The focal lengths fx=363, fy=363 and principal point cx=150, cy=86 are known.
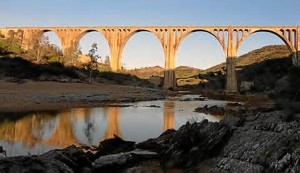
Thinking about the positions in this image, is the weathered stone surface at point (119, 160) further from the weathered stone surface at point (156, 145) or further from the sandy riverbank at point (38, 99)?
the sandy riverbank at point (38, 99)

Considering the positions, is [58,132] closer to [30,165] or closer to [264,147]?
[30,165]

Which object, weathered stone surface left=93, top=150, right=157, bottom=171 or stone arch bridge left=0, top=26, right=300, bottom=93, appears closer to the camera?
weathered stone surface left=93, top=150, right=157, bottom=171

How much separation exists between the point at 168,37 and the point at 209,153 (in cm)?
6966

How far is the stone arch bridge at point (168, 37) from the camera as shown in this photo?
243 ft

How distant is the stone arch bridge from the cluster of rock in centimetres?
6229

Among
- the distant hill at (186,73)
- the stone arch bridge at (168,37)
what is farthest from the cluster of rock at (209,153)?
the distant hill at (186,73)

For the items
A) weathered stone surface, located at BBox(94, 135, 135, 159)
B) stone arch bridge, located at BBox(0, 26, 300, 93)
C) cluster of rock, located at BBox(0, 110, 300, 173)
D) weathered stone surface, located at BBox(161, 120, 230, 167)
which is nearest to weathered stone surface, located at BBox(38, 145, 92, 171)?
cluster of rock, located at BBox(0, 110, 300, 173)

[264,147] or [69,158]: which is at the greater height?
[264,147]

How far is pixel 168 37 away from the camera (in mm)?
77250

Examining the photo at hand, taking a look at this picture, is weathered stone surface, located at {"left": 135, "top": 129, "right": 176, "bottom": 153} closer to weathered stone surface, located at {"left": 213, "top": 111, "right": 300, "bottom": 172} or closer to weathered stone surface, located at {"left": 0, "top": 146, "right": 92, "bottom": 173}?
weathered stone surface, located at {"left": 213, "top": 111, "right": 300, "bottom": 172}

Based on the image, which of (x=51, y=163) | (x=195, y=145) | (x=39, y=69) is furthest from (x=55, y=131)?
(x=39, y=69)

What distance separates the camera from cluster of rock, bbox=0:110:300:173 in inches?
271

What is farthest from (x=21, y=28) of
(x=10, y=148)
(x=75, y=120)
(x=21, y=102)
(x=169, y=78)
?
(x=10, y=148)

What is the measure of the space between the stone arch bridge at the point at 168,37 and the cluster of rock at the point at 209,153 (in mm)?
62293
